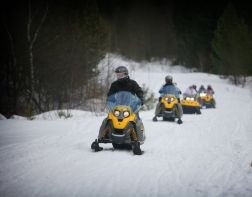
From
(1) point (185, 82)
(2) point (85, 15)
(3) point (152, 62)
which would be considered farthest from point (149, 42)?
(2) point (85, 15)

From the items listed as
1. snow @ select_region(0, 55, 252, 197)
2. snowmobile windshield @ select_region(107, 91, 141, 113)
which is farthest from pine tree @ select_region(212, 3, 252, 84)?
snowmobile windshield @ select_region(107, 91, 141, 113)

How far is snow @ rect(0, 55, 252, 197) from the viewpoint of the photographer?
5184mm

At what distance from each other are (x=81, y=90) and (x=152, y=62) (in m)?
41.5

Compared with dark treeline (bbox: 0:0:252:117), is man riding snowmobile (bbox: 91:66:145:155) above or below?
below

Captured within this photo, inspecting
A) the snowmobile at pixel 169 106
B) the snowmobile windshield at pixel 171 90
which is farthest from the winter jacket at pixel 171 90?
the snowmobile at pixel 169 106

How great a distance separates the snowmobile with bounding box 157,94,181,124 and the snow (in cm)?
217

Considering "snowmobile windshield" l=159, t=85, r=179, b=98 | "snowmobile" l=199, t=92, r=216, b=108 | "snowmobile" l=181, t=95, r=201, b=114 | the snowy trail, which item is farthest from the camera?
"snowmobile" l=199, t=92, r=216, b=108

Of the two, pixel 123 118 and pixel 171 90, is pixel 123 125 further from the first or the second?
pixel 171 90

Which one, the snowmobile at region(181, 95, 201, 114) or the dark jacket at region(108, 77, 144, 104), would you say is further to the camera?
the snowmobile at region(181, 95, 201, 114)

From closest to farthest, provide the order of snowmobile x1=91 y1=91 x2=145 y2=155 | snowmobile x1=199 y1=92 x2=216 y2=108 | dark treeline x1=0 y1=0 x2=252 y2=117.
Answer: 1. snowmobile x1=91 y1=91 x2=145 y2=155
2. dark treeline x1=0 y1=0 x2=252 y2=117
3. snowmobile x1=199 y1=92 x2=216 y2=108

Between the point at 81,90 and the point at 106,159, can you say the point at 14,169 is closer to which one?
the point at 106,159

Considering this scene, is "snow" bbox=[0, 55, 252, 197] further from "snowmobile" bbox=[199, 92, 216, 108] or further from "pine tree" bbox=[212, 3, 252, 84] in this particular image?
"pine tree" bbox=[212, 3, 252, 84]

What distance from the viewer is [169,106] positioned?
1416 centimetres

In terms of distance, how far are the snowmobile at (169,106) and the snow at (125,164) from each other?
2167mm
